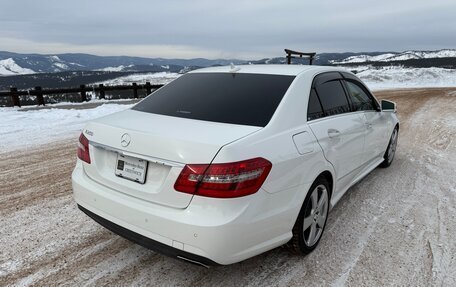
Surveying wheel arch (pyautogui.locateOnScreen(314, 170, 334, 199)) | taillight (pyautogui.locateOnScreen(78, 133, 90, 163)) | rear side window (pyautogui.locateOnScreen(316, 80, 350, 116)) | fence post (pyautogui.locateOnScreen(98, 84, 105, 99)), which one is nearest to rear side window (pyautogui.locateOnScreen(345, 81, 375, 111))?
rear side window (pyautogui.locateOnScreen(316, 80, 350, 116))

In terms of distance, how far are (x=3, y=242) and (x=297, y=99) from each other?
3.07 metres

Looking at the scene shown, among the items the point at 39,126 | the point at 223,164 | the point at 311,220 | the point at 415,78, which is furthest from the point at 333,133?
the point at 415,78

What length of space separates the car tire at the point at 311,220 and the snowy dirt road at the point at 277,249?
0.13 metres

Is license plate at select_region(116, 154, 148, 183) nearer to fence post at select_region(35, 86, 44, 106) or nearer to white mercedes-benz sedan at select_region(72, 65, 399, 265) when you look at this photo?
white mercedes-benz sedan at select_region(72, 65, 399, 265)

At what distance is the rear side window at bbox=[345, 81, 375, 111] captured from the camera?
4.05 meters

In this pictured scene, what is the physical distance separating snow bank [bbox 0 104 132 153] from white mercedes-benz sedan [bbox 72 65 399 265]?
5139 mm

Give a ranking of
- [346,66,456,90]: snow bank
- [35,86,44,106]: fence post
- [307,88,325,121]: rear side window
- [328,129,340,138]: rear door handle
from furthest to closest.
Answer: [346,66,456,90]: snow bank → [35,86,44,106]: fence post → [328,129,340,138]: rear door handle → [307,88,325,121]: rear side window

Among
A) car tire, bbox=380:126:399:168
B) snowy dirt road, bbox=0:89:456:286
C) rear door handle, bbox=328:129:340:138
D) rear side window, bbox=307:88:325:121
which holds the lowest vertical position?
snowy dirt road, bbox=0:89:456:286

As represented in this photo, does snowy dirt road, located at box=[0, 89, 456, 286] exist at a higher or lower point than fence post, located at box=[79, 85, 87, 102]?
lower

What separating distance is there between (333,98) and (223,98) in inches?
49.4

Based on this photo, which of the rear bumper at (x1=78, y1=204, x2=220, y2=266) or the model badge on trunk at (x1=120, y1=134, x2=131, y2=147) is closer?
the rear bumper at (x1=78, y1=204, x2=220, y2=266)

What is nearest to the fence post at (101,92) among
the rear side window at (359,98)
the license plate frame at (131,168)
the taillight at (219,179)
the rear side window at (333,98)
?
the rear side window at (359,98)

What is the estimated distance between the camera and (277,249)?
3174mm

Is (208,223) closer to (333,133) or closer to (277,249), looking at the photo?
(277,249)
